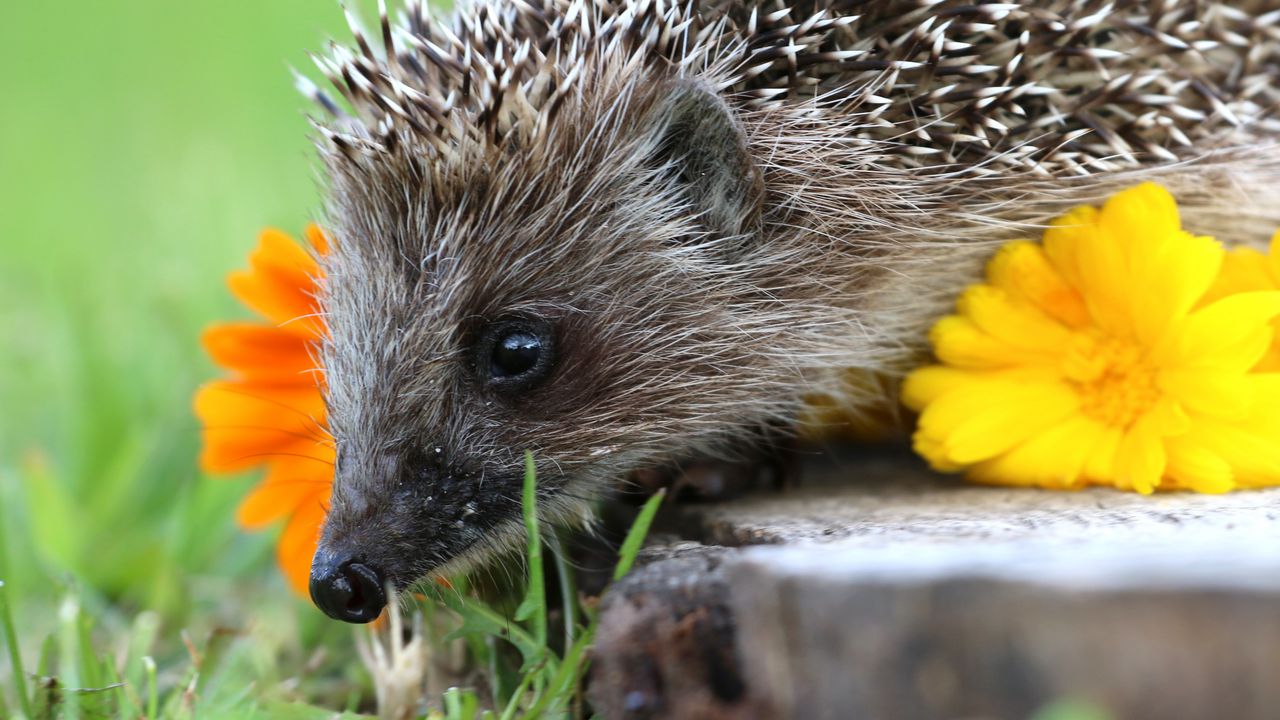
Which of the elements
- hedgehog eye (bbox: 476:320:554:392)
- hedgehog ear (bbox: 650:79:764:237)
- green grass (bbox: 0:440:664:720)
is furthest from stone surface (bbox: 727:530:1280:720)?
hedgehog ear (bbox: 650:79:764:237)

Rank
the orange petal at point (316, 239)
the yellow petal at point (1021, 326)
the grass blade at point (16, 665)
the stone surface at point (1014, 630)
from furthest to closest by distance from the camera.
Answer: the orange petal at point (316, 239)
the yellow petal at point (1021, 326)
the grass blade at point (16, 665)
the stone surface at point (1014, 630)

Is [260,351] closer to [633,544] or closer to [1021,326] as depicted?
[633,544]

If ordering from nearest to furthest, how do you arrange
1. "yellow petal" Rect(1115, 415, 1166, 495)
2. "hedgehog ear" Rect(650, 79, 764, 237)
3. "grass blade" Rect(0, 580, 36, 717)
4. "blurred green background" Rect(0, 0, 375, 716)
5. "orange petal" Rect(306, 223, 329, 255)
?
"grass blade" Rect(0, 580, 36, 717) < "yellow petal" Rect(1115, 415, 1166, 495) < "hedgehog ear" Rect(650, 79, 764, 237) < "orange petal" Rect(306, 223, 329, 255) < "blurred green background" Rect(0, 0, 375, 716)

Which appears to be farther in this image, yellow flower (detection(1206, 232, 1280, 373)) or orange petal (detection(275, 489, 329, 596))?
orange petal (detection(275, 489, 329, 596))

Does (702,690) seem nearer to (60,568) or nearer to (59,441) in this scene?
(60,568)

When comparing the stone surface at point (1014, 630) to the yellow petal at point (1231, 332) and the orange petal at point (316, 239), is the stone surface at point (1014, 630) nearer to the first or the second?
the yellow petal at point (1231, 332)

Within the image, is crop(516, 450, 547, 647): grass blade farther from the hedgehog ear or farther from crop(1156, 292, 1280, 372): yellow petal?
crop(1156, 292, 1280, 372): yellow petal

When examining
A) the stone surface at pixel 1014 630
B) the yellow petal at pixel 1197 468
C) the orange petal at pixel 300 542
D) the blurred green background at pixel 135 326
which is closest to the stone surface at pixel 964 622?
the stone surface at pixel 1014 630
